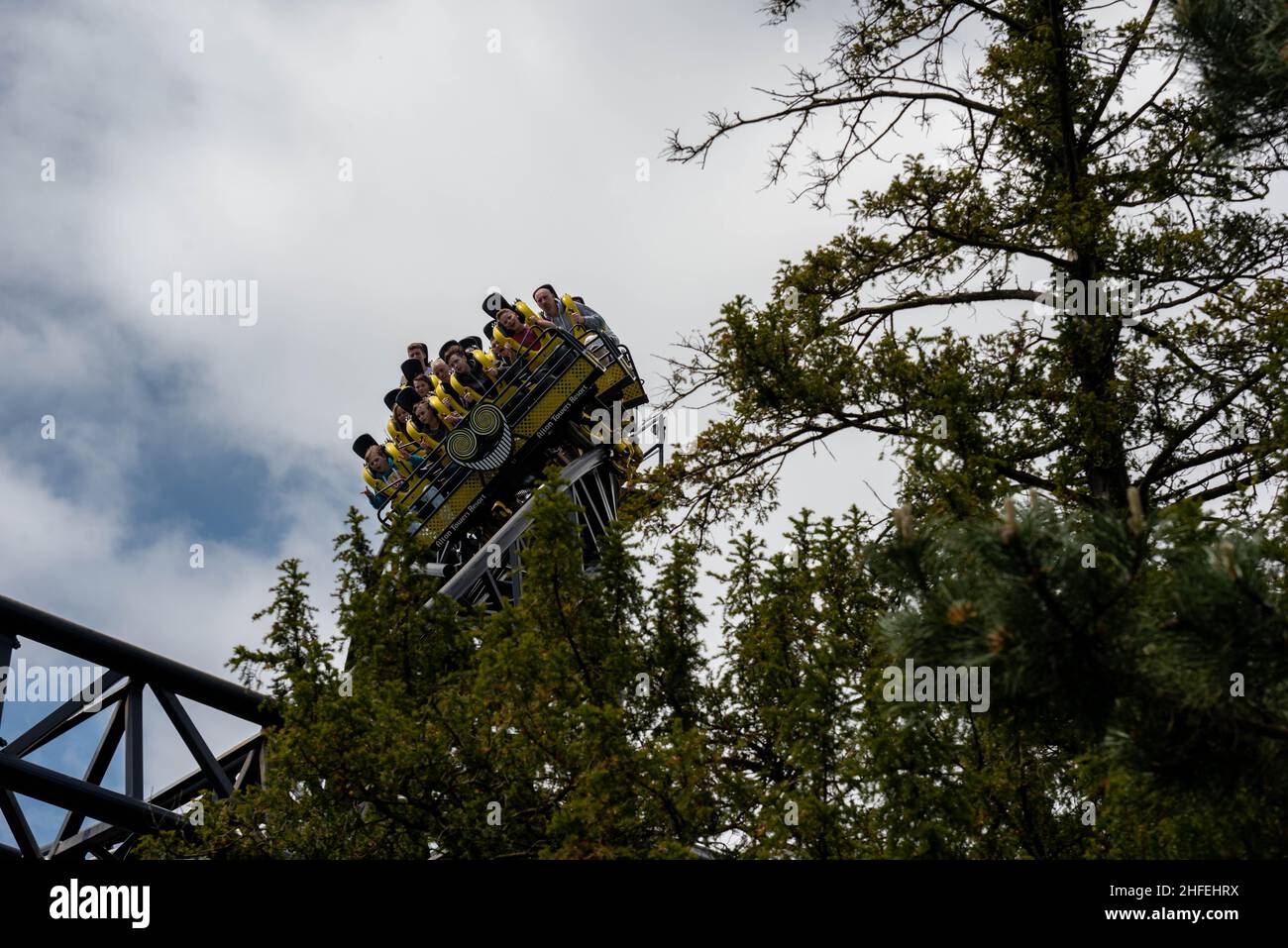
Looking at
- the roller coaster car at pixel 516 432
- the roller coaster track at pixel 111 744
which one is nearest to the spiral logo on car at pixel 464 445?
→ the roller coaster car at pixel 516 432

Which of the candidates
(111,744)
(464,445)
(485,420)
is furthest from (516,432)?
(111,744)

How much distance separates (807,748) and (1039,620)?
10.6 ft

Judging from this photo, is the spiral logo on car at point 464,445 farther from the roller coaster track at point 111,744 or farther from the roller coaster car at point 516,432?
the roller coaster track at point 111,744

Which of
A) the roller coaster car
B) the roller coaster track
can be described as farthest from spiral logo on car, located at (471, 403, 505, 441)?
the roller coaster track

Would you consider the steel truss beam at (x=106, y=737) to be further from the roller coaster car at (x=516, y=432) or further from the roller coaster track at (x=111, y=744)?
the roller coaster car at (x=516, y=432)

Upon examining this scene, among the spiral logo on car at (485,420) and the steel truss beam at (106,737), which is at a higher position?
the spiral logo on car at (485,420)

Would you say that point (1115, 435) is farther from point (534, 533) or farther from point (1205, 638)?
point (1205, 638)

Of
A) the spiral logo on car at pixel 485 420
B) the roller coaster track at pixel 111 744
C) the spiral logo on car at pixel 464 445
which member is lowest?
the roller coaster track at pixel 111 744

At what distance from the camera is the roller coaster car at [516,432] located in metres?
19.6

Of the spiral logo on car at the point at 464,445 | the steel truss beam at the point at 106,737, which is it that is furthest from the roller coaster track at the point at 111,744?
the spiral logo on car at the point at 464,445

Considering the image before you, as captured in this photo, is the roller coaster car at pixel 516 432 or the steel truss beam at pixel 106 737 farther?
the roller coaster car at pixel 516 432

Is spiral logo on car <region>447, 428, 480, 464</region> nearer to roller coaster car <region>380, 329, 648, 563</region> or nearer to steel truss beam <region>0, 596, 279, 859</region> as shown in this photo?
roller coaster car <region>380, 329, 648, 563</region>
